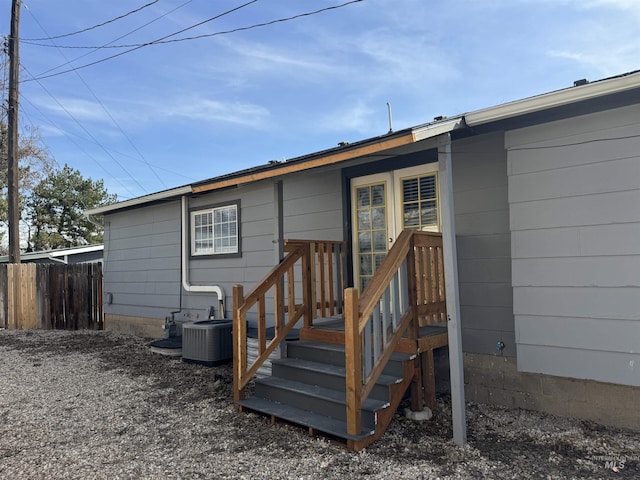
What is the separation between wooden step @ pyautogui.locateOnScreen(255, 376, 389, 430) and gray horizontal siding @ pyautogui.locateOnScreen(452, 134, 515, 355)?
1390 millimetres

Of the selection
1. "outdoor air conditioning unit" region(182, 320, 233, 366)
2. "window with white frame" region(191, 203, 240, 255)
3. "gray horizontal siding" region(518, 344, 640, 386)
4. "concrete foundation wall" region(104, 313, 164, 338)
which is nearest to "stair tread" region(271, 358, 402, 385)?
"gray horizontal siding" region(518, 344, 640, 386)

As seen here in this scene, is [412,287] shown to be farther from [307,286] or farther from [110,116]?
[110,116]

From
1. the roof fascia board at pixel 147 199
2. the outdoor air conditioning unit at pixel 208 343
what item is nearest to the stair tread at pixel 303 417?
the outdoor air conditioning unit at pixel 208 343

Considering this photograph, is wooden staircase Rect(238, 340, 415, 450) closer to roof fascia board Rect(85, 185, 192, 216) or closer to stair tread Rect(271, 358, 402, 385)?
stair tread Rect(271, 358, 402, 385)

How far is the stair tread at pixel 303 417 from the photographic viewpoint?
10.3 ft

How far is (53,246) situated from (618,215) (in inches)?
1092

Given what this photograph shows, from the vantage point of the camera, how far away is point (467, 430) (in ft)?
11.3

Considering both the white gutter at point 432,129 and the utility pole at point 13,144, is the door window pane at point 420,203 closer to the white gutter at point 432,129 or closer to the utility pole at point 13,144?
the white gutter at point 432,129

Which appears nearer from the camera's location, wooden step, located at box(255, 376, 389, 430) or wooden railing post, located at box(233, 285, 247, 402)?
wooden step, located at box(255, 376, 389, 430)

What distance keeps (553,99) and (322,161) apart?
1892 millimetres

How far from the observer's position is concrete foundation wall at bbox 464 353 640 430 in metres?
3.33

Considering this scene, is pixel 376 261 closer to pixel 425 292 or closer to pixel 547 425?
pixel 425 292

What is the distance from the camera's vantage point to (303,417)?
136 inches

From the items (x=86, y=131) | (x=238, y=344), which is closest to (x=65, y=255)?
(x=86, y=131)
